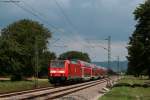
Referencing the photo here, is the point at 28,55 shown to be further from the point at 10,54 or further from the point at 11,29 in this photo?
the point at 11,29

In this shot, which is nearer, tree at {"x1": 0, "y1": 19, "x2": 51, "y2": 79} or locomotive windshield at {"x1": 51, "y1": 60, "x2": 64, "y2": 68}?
locomotive windshield at {"x1": 51, "y1": 60, "x2": 64, "y2": 68}

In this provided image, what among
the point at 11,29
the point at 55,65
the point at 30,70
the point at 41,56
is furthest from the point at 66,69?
the point at 11,29

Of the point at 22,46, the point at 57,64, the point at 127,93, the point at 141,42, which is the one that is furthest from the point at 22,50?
the point at 127,93

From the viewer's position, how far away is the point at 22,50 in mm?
98938

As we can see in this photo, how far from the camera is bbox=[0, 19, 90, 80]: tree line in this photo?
298 feet

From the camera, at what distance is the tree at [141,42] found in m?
67.6

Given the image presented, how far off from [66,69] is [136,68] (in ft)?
35.1

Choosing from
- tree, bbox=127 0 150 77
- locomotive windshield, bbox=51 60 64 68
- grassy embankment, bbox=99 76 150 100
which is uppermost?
tree, bbox=127 0 150 77

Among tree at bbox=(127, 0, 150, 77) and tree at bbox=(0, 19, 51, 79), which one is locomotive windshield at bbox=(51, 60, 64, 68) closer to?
tree at bbox=(0, 19, 51, 79)

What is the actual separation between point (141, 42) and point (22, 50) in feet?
120

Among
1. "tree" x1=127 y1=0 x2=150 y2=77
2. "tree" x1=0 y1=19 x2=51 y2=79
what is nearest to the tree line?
"tree" x1=0 y1=19 x2=51 y2=79

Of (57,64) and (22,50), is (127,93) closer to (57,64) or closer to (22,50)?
(57,64)

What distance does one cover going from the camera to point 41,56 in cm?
11881

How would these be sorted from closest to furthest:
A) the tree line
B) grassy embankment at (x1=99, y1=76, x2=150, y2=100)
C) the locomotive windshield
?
grassy embankment at (x1=99, y1=76, x2=150, y2=100), the locomotive windshield, the tree line
